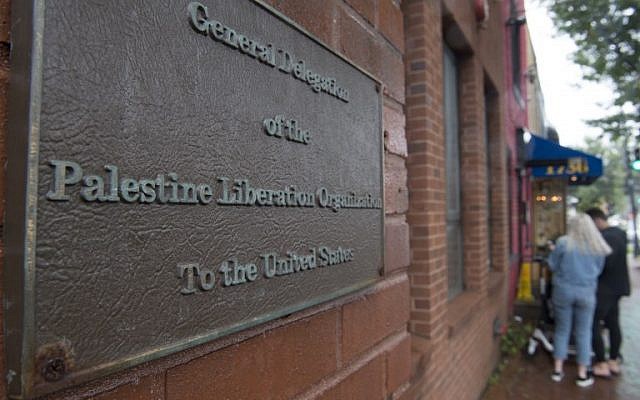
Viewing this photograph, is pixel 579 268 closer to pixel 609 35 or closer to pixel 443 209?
pixel 443 209

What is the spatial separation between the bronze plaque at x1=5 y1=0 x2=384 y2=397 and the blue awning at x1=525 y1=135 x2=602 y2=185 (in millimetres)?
8920

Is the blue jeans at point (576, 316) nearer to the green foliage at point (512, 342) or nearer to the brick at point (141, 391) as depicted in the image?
the green foliage at point (512, 342)

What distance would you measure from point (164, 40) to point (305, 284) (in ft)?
2.76

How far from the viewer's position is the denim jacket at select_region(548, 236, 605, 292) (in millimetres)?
5262

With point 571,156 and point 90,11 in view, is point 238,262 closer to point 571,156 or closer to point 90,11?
point 90,11

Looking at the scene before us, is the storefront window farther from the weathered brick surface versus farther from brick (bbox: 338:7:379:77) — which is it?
the weathered brick surface

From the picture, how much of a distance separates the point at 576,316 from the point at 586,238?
3.17ft

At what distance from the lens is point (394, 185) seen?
2234mm

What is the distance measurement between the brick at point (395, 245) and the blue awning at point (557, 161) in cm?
800

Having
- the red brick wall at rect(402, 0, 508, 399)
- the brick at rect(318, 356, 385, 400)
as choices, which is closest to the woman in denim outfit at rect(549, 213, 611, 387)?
the red brick wall at rect(402, 0, 508, 399)

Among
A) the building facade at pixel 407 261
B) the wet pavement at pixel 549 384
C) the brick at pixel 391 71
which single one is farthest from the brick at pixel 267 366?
the wet pavement at pixel 549 384

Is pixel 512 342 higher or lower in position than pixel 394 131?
lower

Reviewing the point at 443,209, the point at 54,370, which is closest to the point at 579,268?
the point at 443,209

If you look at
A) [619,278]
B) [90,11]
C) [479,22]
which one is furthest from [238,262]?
[619,278]
